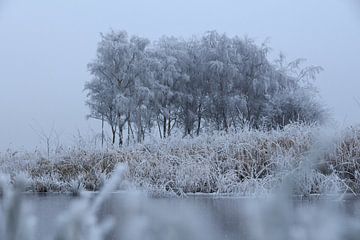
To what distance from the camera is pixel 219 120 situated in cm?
3212

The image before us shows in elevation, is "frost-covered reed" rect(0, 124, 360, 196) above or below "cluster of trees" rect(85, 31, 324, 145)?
below

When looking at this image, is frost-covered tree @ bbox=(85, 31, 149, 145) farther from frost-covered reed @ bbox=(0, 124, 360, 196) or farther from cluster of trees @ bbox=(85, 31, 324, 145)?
frost-covered reed @ bbox=(0, 124, 360, 196)

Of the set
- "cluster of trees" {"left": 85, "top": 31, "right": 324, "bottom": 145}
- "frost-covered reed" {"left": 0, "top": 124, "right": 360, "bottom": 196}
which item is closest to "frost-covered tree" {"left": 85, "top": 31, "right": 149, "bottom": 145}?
"cluster of trees" {"left": 85, "top": 31, "right": 324, "bottom": 145}

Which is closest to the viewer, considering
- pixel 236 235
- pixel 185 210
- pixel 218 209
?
pixel 185 210

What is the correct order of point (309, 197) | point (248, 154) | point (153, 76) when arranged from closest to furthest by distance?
1. point (309, 197)
2. point (248, 154)
3. point (153, 76)

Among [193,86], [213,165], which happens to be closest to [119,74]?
[193,86]

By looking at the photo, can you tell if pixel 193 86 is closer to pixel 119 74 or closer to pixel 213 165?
pixel 119 74

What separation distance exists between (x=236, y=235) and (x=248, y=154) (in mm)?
4735

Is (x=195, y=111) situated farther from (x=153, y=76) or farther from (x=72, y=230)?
(x=72, y=230)

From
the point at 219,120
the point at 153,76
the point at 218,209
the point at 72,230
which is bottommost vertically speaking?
the point at 218,209

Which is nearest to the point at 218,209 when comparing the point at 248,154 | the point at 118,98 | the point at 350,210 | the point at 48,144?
the point at 350,210

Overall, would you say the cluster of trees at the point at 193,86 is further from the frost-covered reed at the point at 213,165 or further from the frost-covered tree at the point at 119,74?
the frost-covered reed at the point at 213,165

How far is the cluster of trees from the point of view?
30.5 m

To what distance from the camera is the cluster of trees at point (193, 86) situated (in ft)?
100
